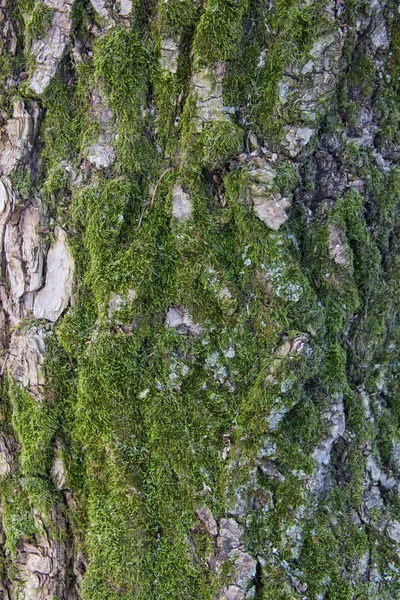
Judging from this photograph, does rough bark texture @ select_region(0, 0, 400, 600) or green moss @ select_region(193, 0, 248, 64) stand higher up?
green moss @ select_region(193, 0, 248, 64)

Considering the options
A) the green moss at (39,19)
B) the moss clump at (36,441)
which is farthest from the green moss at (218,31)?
the moss clump at (36,441)

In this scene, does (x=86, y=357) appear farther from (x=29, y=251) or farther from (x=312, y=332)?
(x=312, y=332)

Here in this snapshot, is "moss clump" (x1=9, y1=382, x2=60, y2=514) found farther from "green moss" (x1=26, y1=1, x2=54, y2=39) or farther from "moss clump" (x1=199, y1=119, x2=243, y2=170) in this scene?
"green moss" (x1=26, y1=1, x2=54, y2=39)

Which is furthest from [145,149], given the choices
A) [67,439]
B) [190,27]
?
[67,439]

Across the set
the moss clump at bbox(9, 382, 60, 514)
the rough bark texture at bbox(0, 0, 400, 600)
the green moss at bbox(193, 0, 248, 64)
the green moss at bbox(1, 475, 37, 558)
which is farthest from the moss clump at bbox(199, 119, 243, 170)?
the green moss at bbox(1, 475, 37, 558)

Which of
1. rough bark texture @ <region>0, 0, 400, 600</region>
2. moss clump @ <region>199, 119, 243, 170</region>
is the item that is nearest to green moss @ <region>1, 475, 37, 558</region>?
rough bark texture @ <region>0, 0, 400, 600</region>

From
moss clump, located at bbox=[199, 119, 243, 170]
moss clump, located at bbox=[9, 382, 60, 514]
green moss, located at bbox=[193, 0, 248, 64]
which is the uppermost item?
green moss, located at bbox=[193, 0, 248, 64]

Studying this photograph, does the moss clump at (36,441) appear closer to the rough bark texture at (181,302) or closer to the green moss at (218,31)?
the rough bark texture at (181,302)

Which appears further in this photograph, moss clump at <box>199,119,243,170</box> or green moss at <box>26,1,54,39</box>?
green moss at <box>26,1,54,39</box>

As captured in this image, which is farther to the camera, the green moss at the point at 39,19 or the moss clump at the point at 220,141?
the green moss at the point at 39,19
